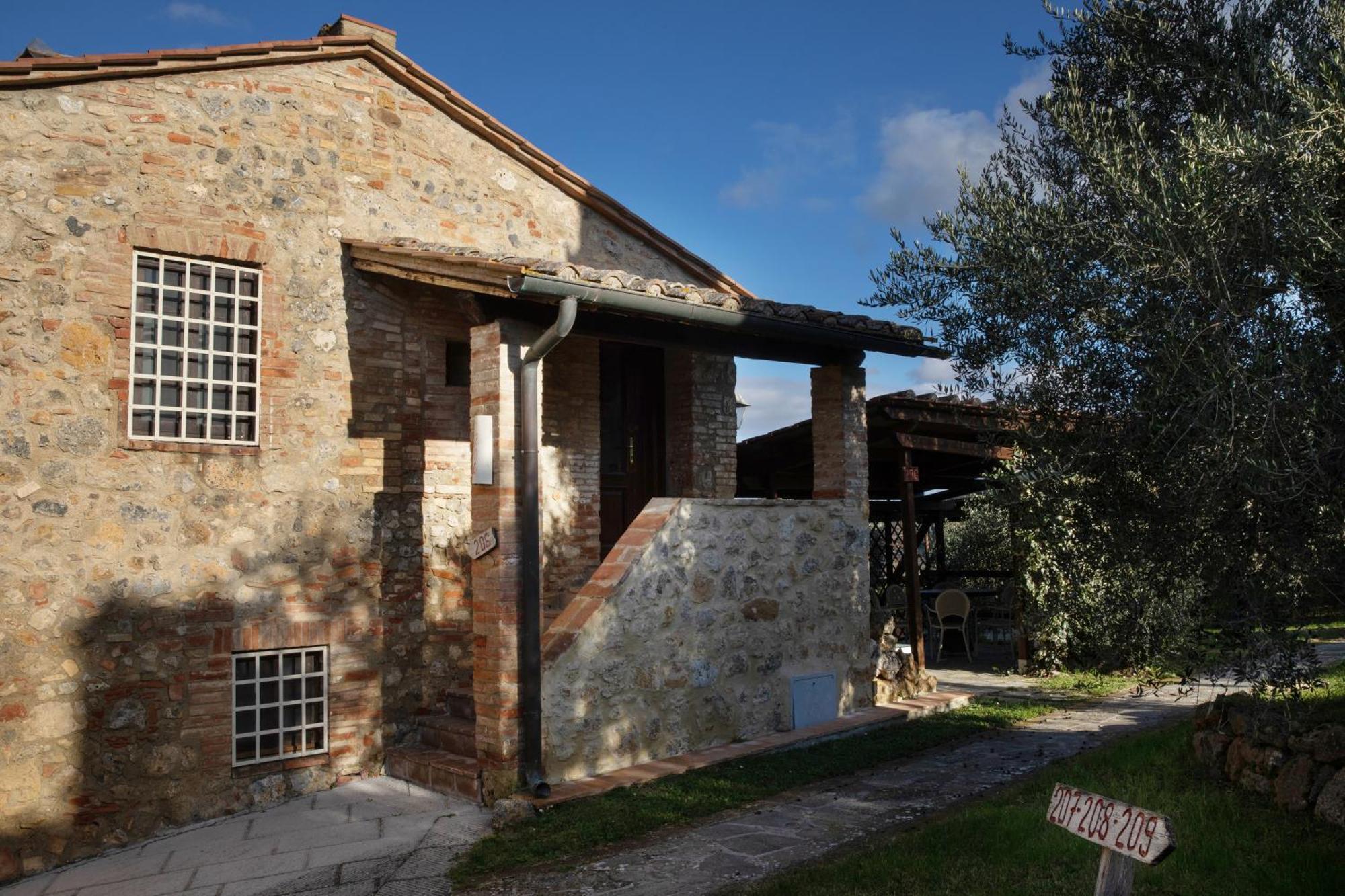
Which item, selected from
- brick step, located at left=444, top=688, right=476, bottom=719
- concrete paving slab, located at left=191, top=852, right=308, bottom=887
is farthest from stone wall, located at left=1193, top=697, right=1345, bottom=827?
concrete paving slab, located at left=191, top=852, right=308, bottom=887

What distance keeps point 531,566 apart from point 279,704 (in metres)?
2.11

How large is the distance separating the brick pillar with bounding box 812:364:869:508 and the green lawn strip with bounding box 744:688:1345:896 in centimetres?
335

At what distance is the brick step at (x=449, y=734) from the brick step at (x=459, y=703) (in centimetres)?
4

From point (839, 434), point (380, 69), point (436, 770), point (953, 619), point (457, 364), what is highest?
point (380, 69)

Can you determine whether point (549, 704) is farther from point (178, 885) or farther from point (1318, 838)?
point (1318, 838)

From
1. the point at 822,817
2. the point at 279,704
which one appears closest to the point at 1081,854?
the point at 822,817

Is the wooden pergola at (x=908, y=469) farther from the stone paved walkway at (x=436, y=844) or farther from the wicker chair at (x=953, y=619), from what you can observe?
the stone paved walkway at (x=436, y=844)

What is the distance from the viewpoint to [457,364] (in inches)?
321

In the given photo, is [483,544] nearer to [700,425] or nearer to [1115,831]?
[700,425]

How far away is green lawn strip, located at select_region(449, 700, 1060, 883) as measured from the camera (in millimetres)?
5398

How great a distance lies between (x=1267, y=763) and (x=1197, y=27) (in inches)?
161

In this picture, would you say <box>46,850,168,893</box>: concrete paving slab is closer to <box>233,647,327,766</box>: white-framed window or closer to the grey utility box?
<box>233,647,327,766</box>: white-framed window

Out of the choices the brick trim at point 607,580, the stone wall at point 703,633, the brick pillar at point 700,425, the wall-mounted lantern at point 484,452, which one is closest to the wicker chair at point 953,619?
the stone wall at point 703,633

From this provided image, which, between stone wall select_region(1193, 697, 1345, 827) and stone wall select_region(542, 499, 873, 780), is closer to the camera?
stone wall select_region(1193, 697, 1345, 827)
